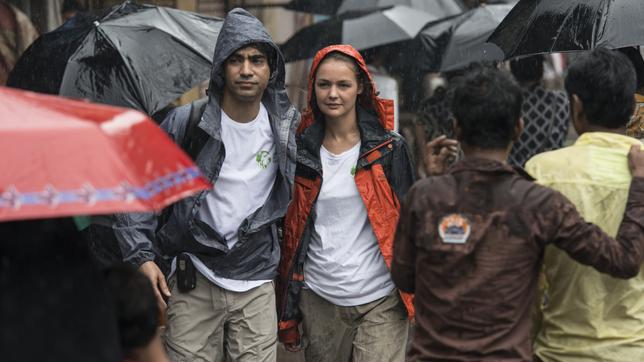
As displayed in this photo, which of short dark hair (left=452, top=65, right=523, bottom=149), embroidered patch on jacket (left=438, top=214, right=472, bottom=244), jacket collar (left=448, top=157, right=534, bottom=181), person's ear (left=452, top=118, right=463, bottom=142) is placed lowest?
embroidered patch on jacket (left=438, top=214, right=472, bottom=244)

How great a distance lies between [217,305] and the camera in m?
5.27

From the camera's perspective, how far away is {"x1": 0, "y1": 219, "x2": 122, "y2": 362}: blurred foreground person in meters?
3.13

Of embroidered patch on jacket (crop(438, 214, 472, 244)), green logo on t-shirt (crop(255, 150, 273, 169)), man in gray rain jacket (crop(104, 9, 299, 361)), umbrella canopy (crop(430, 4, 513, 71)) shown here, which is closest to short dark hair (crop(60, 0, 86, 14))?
umbrella canopy (crop(430, 4, 513, 71))

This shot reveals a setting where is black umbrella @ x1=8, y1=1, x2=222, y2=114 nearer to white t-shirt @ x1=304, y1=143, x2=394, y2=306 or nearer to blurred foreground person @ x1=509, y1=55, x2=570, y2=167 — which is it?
white t-shirt @ x1=304, y1=143, x2=394, y2=306

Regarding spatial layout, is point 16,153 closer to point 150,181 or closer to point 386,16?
point 150,181

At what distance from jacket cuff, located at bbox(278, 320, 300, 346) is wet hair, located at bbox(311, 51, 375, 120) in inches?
38.7

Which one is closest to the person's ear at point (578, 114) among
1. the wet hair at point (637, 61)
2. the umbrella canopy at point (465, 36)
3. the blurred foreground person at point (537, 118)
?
the wet hair at point (637, 61)

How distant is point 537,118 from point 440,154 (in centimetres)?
404

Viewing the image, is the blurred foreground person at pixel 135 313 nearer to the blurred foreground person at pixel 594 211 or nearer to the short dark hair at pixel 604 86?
the blurred foreground person at pixel 594 211

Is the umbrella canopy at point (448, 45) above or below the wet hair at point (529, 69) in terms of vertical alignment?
below

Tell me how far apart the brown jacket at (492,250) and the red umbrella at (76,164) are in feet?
3.26

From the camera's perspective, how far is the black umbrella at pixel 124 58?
7055mm

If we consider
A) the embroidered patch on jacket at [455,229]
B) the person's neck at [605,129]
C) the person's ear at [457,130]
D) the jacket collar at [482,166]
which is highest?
the person's ear at [457,130]

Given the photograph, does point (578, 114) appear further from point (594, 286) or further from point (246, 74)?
point (246, 74)
